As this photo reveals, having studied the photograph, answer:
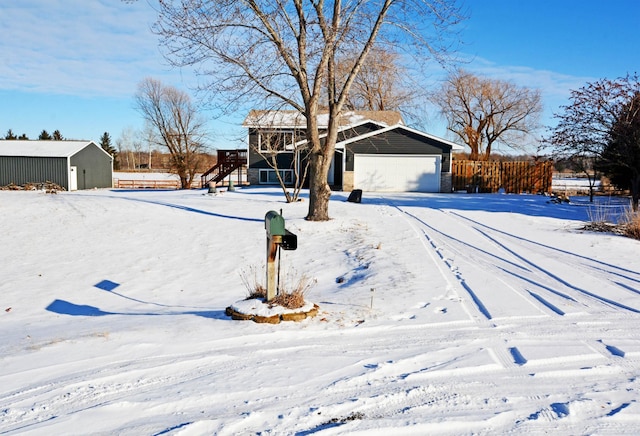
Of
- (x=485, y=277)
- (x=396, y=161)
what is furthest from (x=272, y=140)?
(x=485, y=277)

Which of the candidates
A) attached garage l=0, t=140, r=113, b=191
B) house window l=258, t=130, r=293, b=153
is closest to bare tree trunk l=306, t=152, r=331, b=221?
house window l=258, t=130, r=293, b=153

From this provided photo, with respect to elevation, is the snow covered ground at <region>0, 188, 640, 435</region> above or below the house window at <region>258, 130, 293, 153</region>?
below

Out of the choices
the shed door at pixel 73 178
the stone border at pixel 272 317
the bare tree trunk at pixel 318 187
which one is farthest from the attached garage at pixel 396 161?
the stone border at pixel 272 317

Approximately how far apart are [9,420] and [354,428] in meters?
2.35

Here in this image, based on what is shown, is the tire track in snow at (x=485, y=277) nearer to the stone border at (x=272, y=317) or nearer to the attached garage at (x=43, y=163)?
the stone border at (x=272, y=317)

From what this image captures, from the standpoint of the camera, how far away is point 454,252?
Answer: 10.1 metres

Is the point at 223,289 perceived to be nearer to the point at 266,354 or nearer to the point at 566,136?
the point at 266,354

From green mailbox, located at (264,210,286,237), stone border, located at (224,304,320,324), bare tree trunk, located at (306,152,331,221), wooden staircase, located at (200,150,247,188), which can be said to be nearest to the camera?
stone border, located at (224,304,320,324)

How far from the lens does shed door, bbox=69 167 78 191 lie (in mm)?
35094

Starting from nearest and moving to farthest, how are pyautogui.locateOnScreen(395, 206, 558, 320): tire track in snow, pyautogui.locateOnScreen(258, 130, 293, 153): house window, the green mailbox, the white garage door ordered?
the green mailbox
pyautogui.locateOnScreen(395, 206, 558, 320): tire track in snow
pyautogui.locateOnScreen(258, 130, 293, 153): house window
the white garage door

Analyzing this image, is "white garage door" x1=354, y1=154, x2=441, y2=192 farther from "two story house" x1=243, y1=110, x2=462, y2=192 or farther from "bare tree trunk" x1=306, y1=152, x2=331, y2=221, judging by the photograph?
"bare tree trunk" x1=306, y1=152, x2=331, y2=221

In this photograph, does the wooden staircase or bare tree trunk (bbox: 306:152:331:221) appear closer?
bare tree trunk (bbox: 306:152:331:221)

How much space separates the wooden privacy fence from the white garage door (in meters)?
2.68

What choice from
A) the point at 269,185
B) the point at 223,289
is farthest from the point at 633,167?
the point at 269,185
